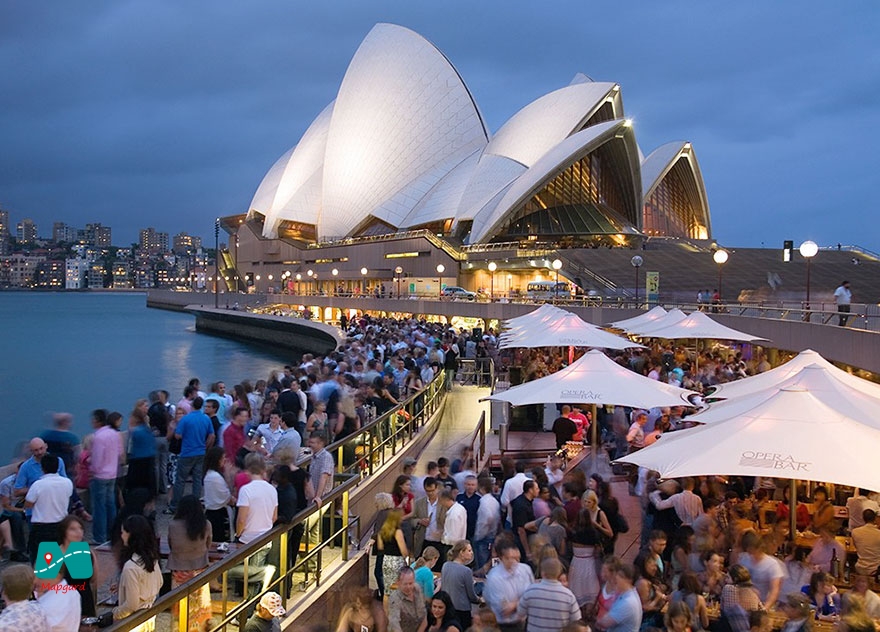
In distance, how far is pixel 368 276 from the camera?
62344mm

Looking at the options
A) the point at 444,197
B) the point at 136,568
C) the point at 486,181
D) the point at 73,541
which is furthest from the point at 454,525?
the point at 444,197

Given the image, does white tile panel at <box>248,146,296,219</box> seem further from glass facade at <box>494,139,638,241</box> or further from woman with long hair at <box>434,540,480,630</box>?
woman with long hair at <box>434,540,480,630</box>

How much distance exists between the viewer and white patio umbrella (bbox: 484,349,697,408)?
30.9 ft

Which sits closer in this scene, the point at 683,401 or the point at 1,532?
the point at 1,532

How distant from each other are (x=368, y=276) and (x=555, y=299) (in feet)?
106

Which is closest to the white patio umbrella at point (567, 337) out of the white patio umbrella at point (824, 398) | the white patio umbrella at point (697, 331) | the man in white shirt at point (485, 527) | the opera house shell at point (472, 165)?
the white patio umbrella at point (697, 331)

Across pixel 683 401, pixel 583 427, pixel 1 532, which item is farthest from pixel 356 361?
pixel 1 532

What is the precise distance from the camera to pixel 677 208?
216 ft

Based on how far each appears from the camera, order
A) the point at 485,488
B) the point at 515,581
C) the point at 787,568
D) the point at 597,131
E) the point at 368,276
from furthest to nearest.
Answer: the point at 368,276
the point at 597,131
the point at 485,488
the point at 787,568
the point at 515,581

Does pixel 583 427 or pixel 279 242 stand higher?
pixel 279 242

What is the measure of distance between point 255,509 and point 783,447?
3.78m

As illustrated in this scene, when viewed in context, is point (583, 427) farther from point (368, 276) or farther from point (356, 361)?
point (368, 276)

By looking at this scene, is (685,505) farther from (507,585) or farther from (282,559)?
(282,559)

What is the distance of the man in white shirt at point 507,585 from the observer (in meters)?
5.08
